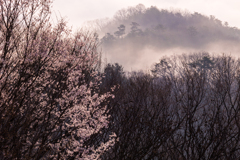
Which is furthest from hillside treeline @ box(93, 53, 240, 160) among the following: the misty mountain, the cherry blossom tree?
the misty mountain

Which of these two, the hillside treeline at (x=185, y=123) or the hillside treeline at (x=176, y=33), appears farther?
the hillside treeline at (x=176, y=33)

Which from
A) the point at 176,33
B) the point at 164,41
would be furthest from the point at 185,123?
the point at 176,33

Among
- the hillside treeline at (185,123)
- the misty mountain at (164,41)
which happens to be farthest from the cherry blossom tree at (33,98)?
the misty mountain at (164,41)

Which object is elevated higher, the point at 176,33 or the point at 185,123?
the point at 176,33

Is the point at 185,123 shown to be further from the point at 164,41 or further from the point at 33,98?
the point at 164,41

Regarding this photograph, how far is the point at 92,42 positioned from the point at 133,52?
95.7 metres

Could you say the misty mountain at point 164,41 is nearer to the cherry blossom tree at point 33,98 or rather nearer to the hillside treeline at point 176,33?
the hillside treeline at point 176,33

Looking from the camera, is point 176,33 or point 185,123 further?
A: point 176,33

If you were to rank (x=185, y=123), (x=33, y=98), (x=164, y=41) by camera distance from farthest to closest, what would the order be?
(x=164, y=41)
(x=185, y=123)
(x=33, y=98)

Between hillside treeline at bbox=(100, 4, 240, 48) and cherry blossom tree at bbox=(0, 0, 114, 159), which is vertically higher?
hillside treeline at bbox=(100, 4, 240, 48)

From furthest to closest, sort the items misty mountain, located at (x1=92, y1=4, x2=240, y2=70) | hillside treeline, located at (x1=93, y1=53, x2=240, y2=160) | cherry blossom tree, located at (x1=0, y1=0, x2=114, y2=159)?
misty mountain, located at (x1=92, y1=4, x2=240, y2=70)
hillside treeline, located at (x1=93, y1=53, x2=240, y2=160)
cherry blossom tree, located at (x1=0, y1=0, x2=114, y2=159)

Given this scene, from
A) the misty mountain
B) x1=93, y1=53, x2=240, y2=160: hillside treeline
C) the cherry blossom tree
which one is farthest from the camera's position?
the misty mountain

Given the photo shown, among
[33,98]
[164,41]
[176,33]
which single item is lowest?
[33,98]

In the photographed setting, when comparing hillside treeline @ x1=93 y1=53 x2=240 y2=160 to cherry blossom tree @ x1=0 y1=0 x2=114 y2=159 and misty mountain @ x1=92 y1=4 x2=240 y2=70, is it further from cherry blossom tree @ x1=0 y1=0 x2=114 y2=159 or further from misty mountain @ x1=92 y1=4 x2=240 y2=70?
misty mountain @ x1=92 y1=4 x2=240 y2=70
